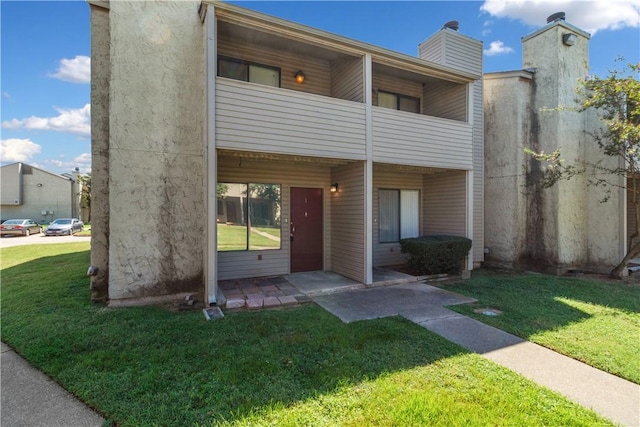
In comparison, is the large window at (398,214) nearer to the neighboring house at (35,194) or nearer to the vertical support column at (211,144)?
the vertical support column at (211,144)

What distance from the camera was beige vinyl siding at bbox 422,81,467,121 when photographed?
8352 millimetres

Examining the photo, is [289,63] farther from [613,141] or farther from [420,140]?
[613,141]

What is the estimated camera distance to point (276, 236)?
25.3 feet

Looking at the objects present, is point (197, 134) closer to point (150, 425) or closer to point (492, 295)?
point (150, 425)

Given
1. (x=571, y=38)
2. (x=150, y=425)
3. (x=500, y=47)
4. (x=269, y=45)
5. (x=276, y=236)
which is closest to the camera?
(x=150, y=425)

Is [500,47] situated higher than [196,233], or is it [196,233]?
[500,47]

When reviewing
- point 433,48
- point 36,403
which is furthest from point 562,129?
point 36,403

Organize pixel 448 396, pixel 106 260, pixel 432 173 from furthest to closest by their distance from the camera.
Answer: pixel 432 173 < pixel 106 260 < pixel 448 396

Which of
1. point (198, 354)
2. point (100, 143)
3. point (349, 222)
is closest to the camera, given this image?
point (198, 354)

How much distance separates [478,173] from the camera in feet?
30.2

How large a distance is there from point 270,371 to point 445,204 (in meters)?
7.47

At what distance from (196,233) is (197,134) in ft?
6.61

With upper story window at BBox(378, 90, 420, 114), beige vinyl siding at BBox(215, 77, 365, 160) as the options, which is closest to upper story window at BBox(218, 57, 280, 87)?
beige vinyl siding at BBox(215, 77, 365, 160)

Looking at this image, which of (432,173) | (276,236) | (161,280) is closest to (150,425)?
(161,280)
